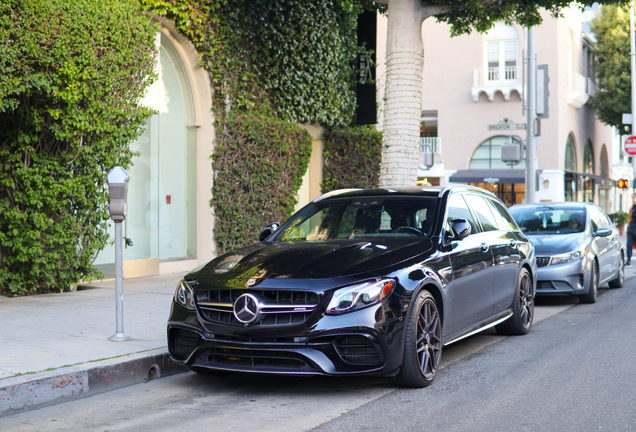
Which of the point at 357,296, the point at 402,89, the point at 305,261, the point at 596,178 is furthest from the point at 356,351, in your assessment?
the point at 596,178

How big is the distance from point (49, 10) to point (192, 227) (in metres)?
6.03

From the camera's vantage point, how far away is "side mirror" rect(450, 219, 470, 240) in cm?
609

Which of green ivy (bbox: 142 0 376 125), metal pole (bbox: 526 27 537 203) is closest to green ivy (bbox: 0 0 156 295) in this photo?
green ivy (bbox: 142 0 376 125)

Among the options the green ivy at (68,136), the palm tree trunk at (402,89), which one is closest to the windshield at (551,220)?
the palm tree trunk at (402,89)

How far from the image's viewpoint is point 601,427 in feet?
14.5

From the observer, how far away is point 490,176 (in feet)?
107

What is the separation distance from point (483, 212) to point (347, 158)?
9171 mm

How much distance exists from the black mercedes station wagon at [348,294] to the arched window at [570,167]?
29.8 m

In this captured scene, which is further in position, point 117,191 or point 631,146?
point 631,146

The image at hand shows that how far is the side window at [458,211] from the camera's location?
6.46 metres

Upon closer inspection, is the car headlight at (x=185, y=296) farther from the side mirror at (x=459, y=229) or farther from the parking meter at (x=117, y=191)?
the side mirror at (x=459, y=229)

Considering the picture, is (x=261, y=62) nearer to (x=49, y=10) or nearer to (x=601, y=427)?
(x=49, y=10)

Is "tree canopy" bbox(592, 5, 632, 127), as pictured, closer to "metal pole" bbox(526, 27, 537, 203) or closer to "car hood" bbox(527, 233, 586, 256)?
"metal pole" bbox(526, 27, 537, 203)

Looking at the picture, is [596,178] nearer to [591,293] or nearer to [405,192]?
[591,293]
